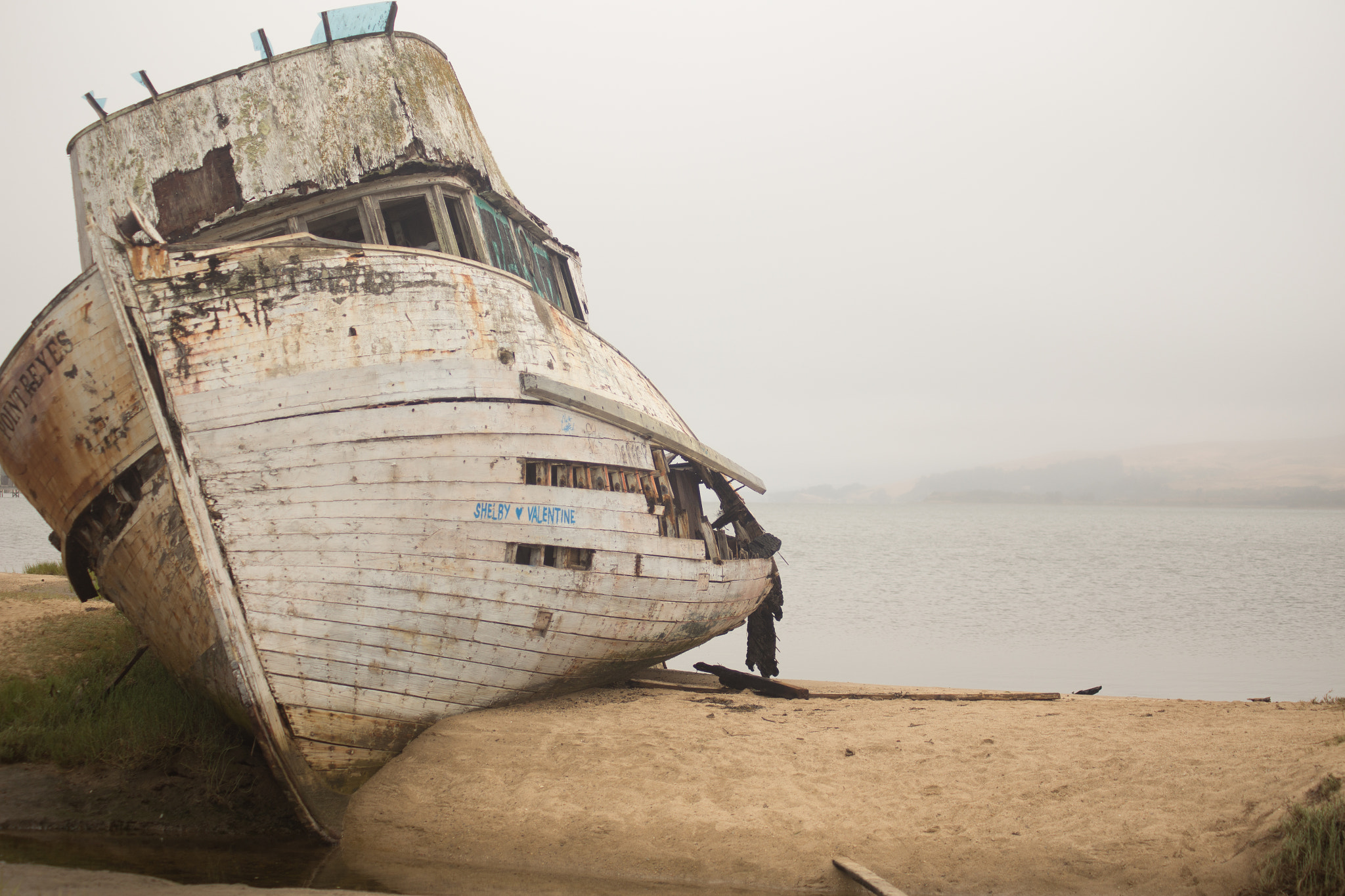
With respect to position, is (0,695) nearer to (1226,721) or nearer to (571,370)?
(571,370)

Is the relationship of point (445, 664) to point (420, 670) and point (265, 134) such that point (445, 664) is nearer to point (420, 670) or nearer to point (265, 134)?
point (420, 670)

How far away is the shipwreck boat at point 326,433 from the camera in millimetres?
4129

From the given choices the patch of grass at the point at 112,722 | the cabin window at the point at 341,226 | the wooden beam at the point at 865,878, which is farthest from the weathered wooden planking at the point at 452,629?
the cabin window at the point at 341,226

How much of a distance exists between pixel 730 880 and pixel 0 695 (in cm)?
529

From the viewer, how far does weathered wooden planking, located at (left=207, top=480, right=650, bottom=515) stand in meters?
4.15

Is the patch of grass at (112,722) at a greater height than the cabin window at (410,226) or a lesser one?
lesser

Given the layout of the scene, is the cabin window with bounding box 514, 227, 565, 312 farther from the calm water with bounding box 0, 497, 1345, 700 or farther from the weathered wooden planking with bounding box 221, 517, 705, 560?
the calm water with bounding box 0, 497, 1345, 700

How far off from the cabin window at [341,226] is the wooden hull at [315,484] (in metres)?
1.07

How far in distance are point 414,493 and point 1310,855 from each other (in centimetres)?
460

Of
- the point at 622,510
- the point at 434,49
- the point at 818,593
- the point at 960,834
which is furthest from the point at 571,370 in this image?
the point at 818,593

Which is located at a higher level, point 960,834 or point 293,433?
point 293,433

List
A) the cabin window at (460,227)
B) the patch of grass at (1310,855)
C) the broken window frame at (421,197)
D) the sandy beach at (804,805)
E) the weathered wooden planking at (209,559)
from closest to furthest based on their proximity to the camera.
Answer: the patch of grass at (1310,855) → the sandy beach at (804,805) → the weathered wooden planking at (209,559) → the broken window frame at (421,197) → the cabin window at (460,227)

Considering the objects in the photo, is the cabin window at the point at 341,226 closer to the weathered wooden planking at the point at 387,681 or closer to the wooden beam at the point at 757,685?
the weathered wooden planking at the point at 387,681

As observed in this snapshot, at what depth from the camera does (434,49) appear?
6.24 metres
